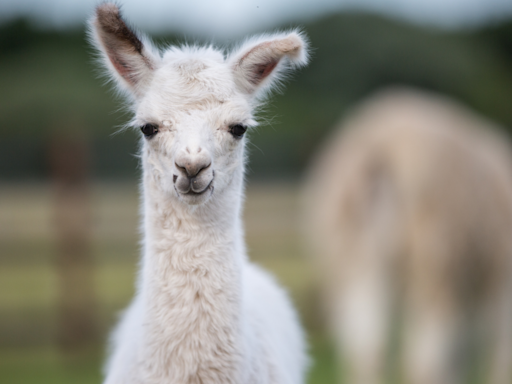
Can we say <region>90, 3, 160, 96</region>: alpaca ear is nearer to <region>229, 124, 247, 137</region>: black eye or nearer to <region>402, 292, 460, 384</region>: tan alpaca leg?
<region>229, 124, 247, 137</region>: black eye

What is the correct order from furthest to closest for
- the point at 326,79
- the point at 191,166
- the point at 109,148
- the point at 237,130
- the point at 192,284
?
the point at 326,79 < the point at 109,148 < the point at 237,130 < the point at 192,284 < the point at 191,166

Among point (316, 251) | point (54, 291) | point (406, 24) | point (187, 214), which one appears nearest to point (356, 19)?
point (406, 24)

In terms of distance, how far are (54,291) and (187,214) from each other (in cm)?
713

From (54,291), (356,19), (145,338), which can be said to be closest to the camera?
(145,338)

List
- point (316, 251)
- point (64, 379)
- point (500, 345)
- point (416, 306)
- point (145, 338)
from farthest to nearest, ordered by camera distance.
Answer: point (64, 379)
point (316, 251)
point (500, 345)
point (416, 306)
point (145, 338)

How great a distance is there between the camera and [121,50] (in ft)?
9.31

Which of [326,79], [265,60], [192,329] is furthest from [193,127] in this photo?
[326,79]

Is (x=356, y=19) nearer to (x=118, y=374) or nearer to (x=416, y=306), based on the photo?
(x=416, y=306)

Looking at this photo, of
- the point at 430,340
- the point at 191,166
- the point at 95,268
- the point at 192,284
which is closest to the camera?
the point at 191,166

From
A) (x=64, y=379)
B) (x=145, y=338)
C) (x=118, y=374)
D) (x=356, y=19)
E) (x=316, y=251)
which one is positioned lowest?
(x=64, y=379)

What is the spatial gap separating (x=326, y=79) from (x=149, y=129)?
13.9 meters

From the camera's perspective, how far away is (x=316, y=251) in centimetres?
587

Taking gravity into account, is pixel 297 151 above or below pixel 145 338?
above

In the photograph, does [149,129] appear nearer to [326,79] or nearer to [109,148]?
[109,148]
